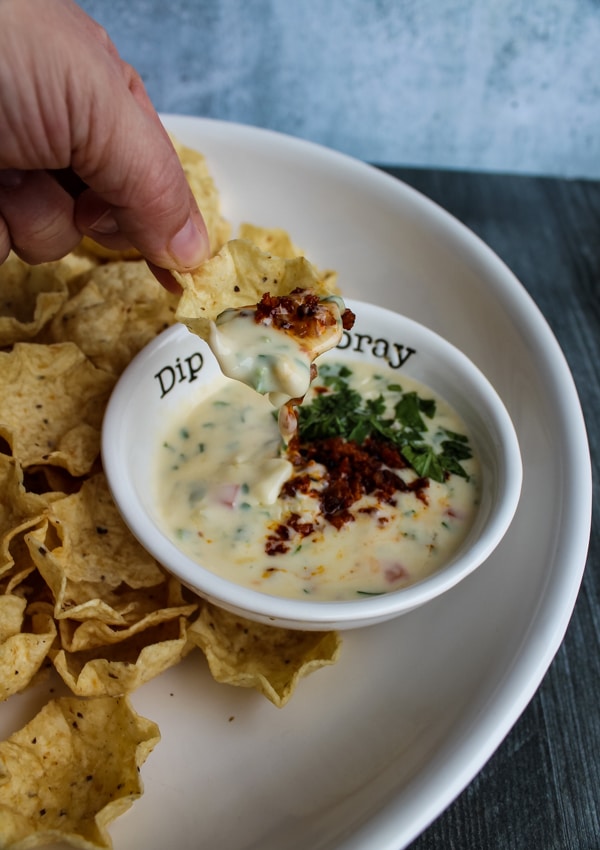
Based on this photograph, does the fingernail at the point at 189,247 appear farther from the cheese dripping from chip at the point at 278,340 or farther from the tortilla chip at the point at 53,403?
the tortilla chip at the point at 53,403

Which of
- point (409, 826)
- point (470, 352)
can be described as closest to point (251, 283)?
point (470, 352)

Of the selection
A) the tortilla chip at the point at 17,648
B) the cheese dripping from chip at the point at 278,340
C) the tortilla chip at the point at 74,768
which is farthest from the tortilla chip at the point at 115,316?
the tortilla chip at the point at 74,768

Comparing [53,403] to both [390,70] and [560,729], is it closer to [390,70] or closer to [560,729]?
[560,729]

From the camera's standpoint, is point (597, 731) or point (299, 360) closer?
point (299, 360)

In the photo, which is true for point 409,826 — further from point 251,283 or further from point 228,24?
point 228,24

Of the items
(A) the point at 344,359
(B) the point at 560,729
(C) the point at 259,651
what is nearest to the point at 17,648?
(C) the point at 259,651

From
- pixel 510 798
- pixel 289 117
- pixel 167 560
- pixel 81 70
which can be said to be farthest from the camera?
pixel 289 117
